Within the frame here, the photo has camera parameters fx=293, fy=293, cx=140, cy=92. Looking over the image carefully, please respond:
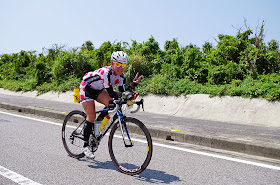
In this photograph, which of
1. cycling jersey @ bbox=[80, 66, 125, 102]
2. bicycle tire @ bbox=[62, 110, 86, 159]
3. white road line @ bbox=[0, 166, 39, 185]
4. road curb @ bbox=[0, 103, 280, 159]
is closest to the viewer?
white road line @ bbox=[0, 166, 39, 185]

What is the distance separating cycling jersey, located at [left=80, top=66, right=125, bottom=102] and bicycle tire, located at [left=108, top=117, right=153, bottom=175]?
1.84ft

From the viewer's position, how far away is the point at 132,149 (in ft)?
14.0

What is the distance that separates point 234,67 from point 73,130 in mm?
7620

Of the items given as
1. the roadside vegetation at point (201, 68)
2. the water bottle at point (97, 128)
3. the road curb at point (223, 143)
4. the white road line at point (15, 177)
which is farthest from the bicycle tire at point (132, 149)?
the roadside vegetation at point (201, 68)

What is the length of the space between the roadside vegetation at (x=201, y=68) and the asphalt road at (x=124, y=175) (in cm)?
440

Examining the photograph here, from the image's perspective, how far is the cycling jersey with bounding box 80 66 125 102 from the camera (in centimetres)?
425

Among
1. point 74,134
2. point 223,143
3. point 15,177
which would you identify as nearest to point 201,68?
point 223,143

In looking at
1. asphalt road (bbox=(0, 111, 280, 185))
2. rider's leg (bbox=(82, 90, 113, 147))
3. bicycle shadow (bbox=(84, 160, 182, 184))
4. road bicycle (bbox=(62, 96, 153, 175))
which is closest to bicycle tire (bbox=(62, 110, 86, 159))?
asphalt road (bbox=(0, 111, 280, 185))

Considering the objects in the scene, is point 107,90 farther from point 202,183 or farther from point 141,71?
point 141,71

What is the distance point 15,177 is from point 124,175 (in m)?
1.47

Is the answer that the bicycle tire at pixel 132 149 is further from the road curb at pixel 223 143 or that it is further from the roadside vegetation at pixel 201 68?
the roadside vegetation at pixel 201 68

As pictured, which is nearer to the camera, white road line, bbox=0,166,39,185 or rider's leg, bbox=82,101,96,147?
white road line, bbox=0,166,39,185

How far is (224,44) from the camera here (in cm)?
1188

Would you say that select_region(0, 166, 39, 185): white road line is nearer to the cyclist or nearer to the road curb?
the cyclist
